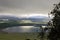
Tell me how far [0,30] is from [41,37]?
11.3 m

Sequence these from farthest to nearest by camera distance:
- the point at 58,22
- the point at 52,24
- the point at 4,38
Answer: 1. the point at 4,38
2. the point at 52,24
3. the point at 58,22

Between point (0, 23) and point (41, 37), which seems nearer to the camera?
point (41, 37)

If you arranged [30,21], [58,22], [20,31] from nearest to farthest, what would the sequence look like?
[58,22], [30,21], [20,31]

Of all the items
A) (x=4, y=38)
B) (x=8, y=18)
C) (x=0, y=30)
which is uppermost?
(x=8, y=18)

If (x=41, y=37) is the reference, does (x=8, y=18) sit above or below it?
above

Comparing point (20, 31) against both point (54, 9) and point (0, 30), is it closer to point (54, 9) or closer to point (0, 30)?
point (0, 30)

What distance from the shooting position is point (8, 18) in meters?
21.5

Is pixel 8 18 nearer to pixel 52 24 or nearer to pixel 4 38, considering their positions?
pixel 4 38

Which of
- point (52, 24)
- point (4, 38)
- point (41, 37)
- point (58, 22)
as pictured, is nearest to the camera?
point (58, 22)

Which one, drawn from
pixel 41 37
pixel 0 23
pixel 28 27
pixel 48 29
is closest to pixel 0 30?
pixel 0 23

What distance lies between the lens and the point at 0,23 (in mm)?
23094

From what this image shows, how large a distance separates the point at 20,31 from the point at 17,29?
57 centimetres

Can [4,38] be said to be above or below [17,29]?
below

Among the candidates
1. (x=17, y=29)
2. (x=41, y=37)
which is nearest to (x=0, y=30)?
(x=17, y=29)
